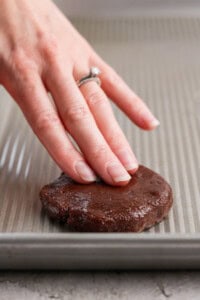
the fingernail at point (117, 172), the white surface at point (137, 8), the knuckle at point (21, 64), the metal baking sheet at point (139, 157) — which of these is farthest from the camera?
the white surface at point (137, 8)

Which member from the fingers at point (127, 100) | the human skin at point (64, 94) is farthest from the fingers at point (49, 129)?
the fingers at point (127, 100)

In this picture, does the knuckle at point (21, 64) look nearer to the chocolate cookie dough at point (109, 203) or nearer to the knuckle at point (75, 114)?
the knuckle at point (75, 114)

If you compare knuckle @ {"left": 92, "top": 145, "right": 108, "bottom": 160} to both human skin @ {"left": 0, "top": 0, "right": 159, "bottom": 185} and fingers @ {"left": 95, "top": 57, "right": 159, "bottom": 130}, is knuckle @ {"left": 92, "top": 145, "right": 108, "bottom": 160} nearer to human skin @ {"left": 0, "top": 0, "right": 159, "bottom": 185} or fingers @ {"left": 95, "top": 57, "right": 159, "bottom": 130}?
human skin @ {"left": 0, "top": 0, "right": 159, "bottom": 185}

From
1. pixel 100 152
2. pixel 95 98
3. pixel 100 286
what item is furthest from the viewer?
pixel 95 98

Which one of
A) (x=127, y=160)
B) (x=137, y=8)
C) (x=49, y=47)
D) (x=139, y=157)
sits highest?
(x=49, y=47)

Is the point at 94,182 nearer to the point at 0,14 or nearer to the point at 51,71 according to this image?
the point at 51,71

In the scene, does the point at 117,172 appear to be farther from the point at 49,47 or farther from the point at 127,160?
the point at 49,47

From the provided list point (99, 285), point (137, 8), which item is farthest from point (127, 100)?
point (137, 8)
